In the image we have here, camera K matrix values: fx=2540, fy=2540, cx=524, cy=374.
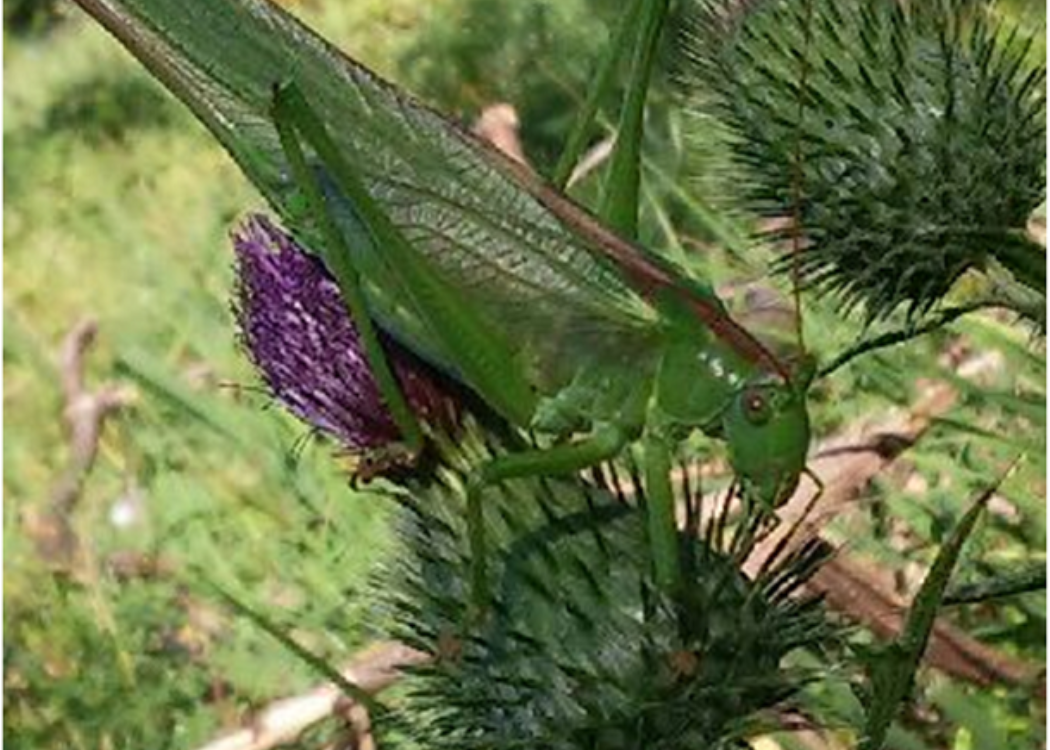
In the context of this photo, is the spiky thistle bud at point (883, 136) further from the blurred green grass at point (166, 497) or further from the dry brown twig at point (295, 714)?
the dry brown twig at point (295, 714)

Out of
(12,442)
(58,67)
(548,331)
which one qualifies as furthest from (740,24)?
(58,67)

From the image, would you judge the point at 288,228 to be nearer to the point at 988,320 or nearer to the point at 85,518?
the point at 988,320

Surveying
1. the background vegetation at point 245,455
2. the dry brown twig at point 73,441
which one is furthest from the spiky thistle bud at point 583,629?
the dry brown twig at point 73,441

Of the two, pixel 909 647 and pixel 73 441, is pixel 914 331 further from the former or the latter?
pixel 73 441

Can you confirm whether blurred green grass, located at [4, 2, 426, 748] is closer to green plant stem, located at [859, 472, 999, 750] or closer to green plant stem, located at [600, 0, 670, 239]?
green plant stem, located at [600, 0, 670, 239]

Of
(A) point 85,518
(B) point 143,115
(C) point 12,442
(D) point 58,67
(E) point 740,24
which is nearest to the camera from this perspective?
(E) point 740,24
